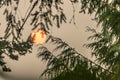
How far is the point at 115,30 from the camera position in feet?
5.90

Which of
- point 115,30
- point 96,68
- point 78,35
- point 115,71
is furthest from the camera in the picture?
point 78,35

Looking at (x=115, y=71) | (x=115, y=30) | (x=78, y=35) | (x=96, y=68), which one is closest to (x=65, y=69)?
(x=96, y=68)

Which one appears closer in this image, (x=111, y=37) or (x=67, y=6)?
(x=111, y=37)

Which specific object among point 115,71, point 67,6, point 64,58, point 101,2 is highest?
point 67,6

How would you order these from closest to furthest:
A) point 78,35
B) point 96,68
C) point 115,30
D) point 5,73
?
point 115,30, point 96,68, point 5,73, point 78,35

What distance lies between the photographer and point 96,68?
2.05 meters

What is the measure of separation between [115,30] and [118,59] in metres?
0.18

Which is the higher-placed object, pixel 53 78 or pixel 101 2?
pixel 101 2

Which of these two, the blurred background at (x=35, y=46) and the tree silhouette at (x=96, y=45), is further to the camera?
the blurred background at (x=35, y=46)

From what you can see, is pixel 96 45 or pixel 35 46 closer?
pixel 96 45

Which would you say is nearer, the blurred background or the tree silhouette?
the tree silhouette

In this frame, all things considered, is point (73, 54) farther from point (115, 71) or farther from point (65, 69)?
point (115, 71)

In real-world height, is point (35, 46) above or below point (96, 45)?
above

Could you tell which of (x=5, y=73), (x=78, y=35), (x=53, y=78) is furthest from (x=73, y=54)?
(x=78, y=35)
